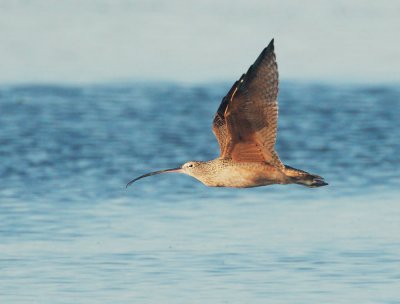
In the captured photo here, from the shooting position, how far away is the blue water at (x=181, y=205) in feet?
29.5

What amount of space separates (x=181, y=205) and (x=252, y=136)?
11.8 ft

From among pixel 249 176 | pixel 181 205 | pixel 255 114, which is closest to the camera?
pixel 255 114

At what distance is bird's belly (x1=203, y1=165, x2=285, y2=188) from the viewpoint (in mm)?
8773

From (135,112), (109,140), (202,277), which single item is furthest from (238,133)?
(135,112)

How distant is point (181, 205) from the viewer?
12.2m

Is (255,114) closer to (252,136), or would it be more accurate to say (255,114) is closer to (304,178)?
(252,136)

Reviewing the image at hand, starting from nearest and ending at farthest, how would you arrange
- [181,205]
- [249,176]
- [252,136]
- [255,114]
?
1. [255,114]
2. [252,136]
3. [249,176]
4. [181,205]

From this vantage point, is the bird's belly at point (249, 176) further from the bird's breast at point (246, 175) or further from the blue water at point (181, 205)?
the blue water at point (181, 205)

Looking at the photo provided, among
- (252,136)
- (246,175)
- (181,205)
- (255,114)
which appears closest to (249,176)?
(246,175)

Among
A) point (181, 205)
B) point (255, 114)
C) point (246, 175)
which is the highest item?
point (255, 114)

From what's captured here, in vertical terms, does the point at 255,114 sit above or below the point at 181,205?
above

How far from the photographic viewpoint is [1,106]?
18.6 meters

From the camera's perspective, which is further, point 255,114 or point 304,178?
point 304,178

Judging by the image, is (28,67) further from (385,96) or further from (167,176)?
(167,176)
